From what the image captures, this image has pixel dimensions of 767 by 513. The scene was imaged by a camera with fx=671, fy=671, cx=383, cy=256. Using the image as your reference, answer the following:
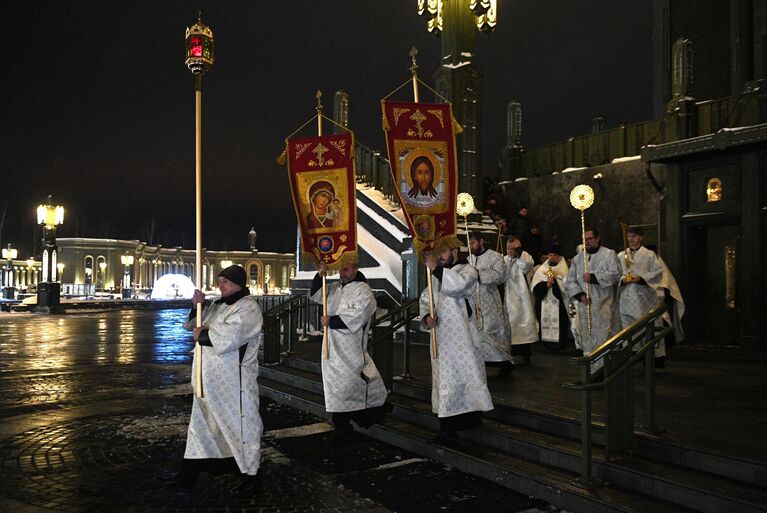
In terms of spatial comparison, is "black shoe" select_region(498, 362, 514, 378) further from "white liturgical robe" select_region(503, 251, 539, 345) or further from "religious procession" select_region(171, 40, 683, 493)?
"white liturgical robe" select_region(503, 251, 539, 345)

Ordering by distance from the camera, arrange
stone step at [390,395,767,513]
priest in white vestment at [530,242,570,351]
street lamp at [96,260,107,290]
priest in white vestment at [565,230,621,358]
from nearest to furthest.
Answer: stone step at [390,395,767,513]
priest in white vestment at [565,230,621,358]
priest in white vestment at [530,242,570,351]
street lamp at [96,260,107,290]

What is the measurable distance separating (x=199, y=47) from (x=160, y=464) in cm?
405

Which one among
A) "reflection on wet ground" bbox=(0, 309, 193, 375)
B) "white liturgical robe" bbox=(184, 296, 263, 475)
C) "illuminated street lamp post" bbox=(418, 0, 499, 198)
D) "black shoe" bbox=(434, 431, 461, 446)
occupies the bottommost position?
"reflection on wet ground" bbox=(0, 309, 193, 375)

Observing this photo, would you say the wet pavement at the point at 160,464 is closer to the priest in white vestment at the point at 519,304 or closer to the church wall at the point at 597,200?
the priest in white vestment at the point at 519,304

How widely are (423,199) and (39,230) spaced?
247 ft

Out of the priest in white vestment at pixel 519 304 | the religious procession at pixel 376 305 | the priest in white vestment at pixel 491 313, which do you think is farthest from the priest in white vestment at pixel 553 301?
the priest in white vestment at pixel 491 313

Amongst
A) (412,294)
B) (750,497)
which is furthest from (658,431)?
(412,294)

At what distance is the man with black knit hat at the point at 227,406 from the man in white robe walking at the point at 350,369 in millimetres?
1815

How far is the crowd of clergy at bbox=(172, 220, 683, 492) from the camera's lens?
18.7ft

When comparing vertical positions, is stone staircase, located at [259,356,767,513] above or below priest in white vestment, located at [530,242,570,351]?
below

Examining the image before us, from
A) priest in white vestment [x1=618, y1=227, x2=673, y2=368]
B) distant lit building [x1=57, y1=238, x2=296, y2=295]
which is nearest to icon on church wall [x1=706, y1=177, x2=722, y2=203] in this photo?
priest in white vestment [x1=618, y1=227, x2=673, y2=368]

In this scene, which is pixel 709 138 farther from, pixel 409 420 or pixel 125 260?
pixel 125 260

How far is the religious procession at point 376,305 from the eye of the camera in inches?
225

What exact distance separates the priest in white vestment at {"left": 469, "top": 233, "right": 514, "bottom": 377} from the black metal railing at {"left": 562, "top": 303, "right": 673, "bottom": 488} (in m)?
3.31
